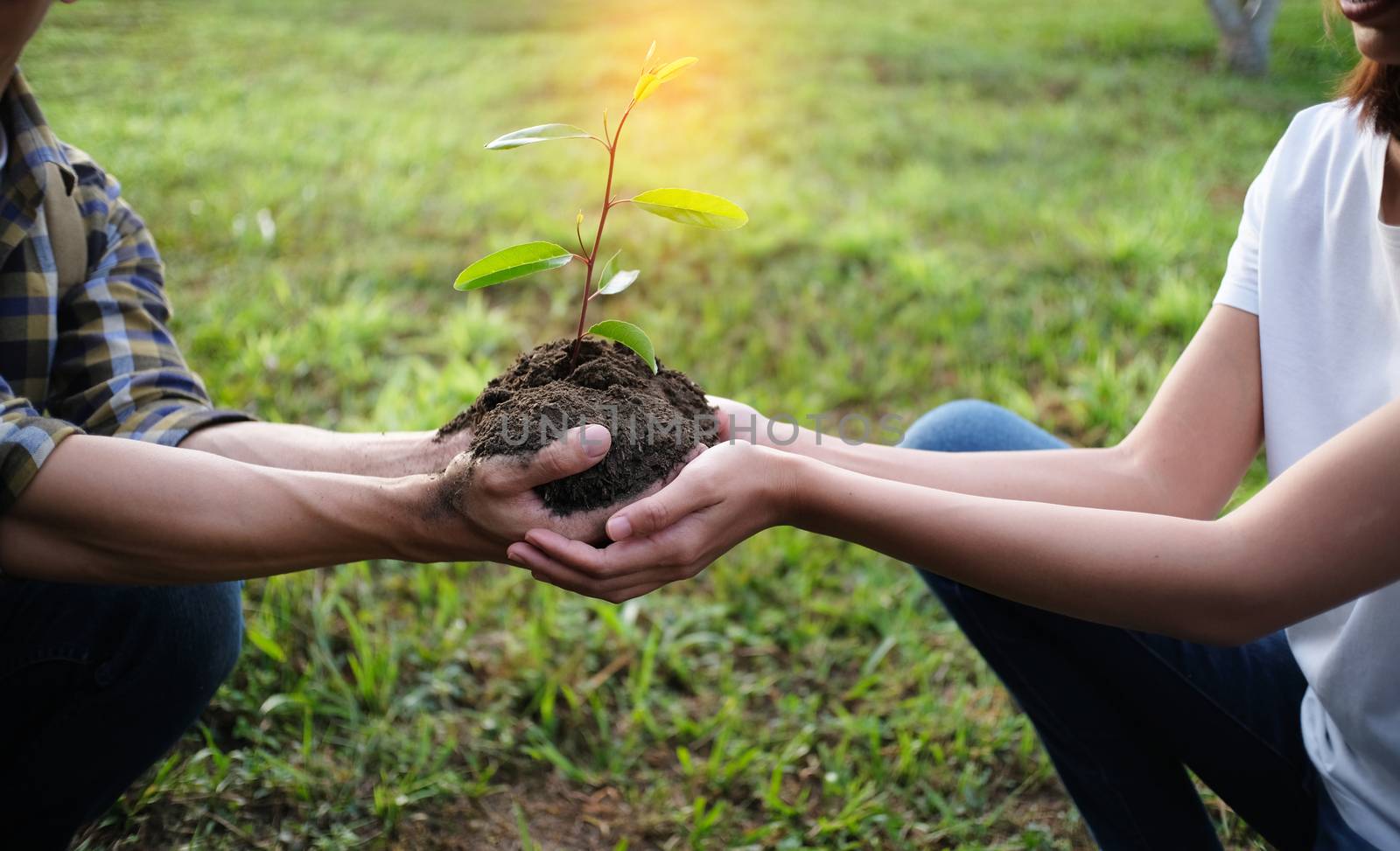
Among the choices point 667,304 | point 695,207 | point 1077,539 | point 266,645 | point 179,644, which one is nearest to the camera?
point 1077,539

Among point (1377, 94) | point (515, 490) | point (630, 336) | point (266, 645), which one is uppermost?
point (1377, 94)

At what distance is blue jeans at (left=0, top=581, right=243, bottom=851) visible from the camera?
4.87 feet

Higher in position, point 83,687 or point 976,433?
point 976,433

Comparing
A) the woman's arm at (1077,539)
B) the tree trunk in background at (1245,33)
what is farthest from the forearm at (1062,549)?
the tree trunk in background at (1245,33)

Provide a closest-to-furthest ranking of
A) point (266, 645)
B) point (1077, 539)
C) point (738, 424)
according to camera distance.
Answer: point (1077, 539)
point (738, 424)
point (266, 645)

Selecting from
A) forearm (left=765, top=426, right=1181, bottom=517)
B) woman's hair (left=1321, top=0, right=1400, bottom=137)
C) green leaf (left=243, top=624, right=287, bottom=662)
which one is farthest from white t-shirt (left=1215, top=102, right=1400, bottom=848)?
green leaf (left=243, top=624, right=287, bottom=662)

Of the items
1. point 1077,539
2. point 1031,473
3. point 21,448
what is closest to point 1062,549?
point 1077,539

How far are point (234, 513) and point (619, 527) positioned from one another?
19.7 inches

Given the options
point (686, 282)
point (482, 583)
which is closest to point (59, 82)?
point (686, 282)

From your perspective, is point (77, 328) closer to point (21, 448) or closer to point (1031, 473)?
point (21, 448)

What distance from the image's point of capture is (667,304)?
3.65 metres

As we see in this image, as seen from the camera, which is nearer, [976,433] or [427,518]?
[427,518]

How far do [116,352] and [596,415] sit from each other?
0.80 metres

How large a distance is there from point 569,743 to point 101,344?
114cm
